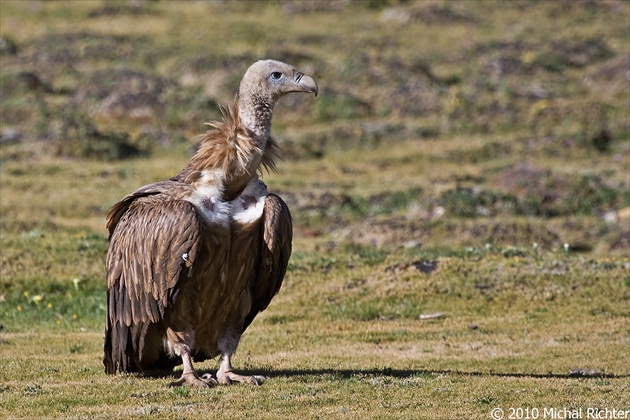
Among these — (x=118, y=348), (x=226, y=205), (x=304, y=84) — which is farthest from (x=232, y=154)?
(x=118, y=348)

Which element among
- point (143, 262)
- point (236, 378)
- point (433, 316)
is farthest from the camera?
point (433, 316)

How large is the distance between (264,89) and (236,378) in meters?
3.10

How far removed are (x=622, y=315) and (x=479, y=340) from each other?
3066mm

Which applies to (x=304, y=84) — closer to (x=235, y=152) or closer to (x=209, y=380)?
(x=235, y=152)

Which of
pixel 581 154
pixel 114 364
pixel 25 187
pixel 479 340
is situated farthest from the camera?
pixel 581 154

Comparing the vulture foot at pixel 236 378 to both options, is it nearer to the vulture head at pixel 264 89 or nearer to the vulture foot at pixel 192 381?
the vulture foot at pixel 192 381

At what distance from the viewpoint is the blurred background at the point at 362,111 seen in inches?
1130

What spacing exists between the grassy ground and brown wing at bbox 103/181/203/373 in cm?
57

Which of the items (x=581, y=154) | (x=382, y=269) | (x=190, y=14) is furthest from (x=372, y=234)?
(x=190, y=14)

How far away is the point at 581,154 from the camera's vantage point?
121ft

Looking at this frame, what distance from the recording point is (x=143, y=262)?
11.6 metres

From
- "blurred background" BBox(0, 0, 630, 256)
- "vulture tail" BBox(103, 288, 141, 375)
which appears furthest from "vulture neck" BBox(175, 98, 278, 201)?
"blurred background" BBox(0, 0, 630, 256)

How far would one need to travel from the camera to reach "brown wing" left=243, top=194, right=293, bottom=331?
37.6ft

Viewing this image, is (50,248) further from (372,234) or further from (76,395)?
(76,395)
